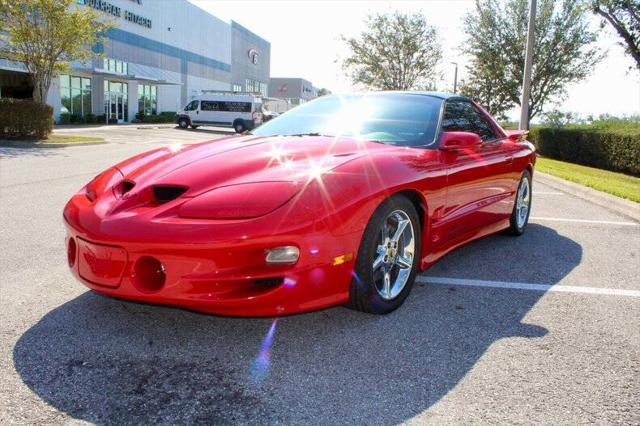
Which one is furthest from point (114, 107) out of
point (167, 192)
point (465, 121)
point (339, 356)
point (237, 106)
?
point (339, 356)

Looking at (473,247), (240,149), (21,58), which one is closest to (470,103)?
(473,247)

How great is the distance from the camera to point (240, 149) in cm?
333

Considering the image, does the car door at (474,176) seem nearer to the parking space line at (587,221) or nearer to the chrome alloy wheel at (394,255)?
the chrome alloy wheel at (394,255)

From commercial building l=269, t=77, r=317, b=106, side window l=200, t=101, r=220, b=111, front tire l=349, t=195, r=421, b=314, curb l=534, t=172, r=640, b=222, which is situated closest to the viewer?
front tire l=349, t=195, r=421, b=314

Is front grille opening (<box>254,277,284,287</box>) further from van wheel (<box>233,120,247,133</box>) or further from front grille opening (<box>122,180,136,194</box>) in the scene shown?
van wheel (<box>233,120,247,133</box>)

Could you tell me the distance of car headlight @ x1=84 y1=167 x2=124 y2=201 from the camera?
3.04m

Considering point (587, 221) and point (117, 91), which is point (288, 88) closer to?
point (117, 91)

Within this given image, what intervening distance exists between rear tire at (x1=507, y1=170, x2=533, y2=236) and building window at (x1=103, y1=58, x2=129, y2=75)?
1499 inches

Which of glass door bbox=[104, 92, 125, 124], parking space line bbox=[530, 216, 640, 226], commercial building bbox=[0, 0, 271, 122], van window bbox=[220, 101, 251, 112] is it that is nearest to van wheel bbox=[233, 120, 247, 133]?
van window bbox=[220, 101, 251, 112]

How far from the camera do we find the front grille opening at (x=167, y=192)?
2771 mm

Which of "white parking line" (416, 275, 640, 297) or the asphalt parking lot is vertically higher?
"white parking line" (416, 275, 640, 297)

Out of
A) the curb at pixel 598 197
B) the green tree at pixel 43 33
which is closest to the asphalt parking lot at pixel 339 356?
the curb at pixel 598 197

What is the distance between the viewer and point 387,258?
3.19 meters

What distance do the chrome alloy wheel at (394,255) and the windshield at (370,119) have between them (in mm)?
635
